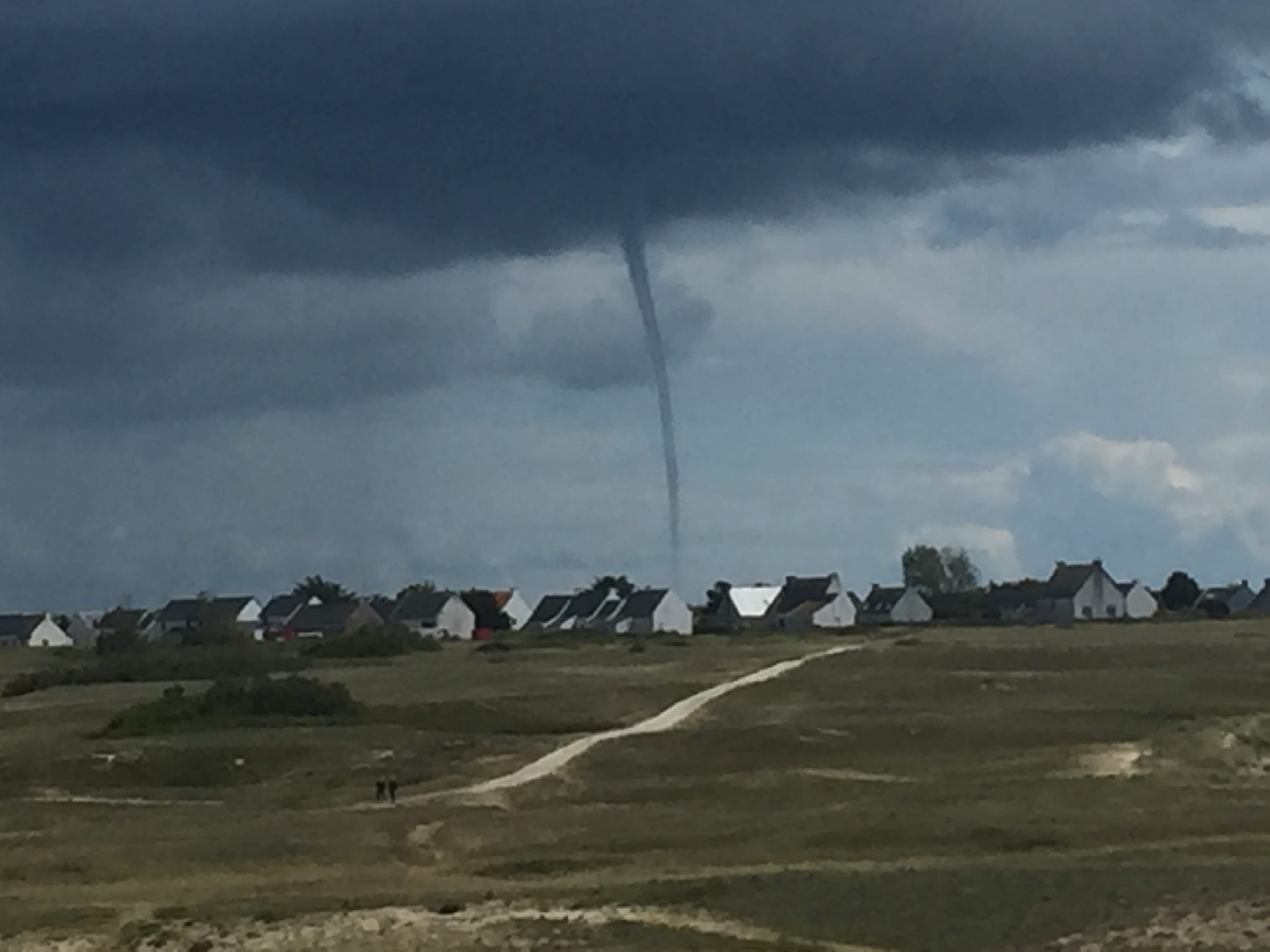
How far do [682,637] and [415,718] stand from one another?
282 ft

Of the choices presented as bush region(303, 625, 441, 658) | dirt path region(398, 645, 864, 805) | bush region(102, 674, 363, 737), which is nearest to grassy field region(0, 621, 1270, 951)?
dirt path region(398, 645, 864, 805)

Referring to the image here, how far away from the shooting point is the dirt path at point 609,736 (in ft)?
196

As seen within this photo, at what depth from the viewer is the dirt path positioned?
59719 millimetres

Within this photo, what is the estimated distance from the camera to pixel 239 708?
280 ft

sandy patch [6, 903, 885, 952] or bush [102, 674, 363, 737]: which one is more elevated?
bush [102, 674, 363, 737]

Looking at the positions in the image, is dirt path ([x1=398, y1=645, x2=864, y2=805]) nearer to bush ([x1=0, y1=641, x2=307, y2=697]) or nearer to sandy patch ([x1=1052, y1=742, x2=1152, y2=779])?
sandy patch ([x1=1052, y1=742, x2=1152, y2=779])

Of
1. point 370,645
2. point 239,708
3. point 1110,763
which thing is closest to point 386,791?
point 1110,763

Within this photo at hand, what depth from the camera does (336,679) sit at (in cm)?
11388

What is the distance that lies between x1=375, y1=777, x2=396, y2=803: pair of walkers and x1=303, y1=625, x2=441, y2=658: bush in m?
82.5

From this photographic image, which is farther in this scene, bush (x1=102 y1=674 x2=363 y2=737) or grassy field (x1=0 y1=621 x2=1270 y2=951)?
bush (x1=102 y1=674 x2=363 y2=737)

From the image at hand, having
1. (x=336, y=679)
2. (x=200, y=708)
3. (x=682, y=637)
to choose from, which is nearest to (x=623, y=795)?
(x=200, y=708)

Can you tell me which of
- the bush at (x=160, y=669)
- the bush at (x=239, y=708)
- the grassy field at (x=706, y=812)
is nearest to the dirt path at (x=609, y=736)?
the grassy field at (x=706, y=812)

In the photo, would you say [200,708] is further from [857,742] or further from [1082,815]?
[1082,815]

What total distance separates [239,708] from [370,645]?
60788mm
